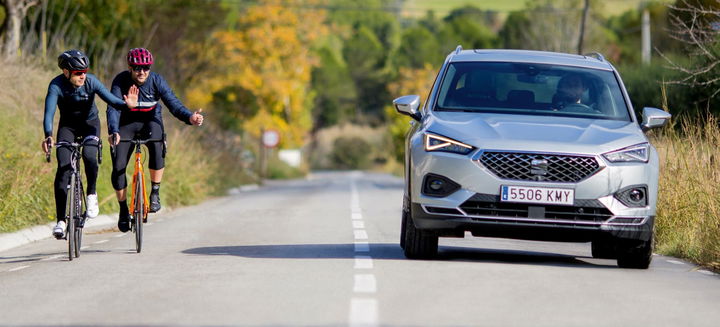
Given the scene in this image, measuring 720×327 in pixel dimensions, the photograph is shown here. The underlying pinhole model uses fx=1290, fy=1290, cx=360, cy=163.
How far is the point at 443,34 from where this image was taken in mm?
129875

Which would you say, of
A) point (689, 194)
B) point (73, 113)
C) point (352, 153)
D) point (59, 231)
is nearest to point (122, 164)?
point (73, 113)

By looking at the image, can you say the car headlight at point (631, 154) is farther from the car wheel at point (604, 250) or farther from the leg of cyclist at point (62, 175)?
the leg of cyclist at point (62, 175)

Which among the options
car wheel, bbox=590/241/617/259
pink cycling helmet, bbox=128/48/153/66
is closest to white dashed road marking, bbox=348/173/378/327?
car wheel, bbox=590/241/617/259

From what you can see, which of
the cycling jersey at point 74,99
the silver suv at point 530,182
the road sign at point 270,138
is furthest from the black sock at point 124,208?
the road sign at point 270,138

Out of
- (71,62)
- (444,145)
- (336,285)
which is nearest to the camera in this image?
(336,285)

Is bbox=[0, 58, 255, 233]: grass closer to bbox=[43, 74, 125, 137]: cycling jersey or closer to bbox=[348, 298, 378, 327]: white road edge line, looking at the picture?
bbox=[43, 74, 125, 137]: cycling jersey

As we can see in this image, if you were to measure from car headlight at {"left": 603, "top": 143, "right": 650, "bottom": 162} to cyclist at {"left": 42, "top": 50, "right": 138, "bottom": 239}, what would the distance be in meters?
4.63

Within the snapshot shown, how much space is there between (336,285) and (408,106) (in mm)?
2698

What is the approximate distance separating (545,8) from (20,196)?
47.6 m

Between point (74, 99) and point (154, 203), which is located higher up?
point (74, 99)

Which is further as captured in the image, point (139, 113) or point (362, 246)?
point (362, 246)

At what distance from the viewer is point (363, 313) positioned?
7.97 meters

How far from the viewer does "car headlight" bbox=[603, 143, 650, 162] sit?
10807 mm

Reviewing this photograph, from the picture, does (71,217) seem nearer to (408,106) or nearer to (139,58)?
(139,58)
